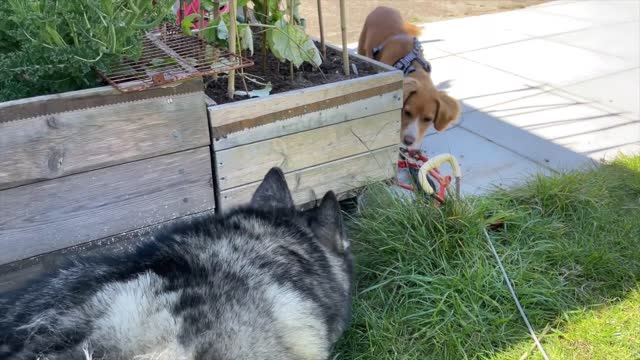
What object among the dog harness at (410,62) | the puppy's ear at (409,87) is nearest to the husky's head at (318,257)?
the puppy's ear at (409,87)

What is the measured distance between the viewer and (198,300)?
5.07 ft

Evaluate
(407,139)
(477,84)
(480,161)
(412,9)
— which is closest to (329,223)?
(407,139)

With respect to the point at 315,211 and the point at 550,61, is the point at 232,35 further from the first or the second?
the point at 550,61

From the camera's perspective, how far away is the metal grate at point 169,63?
222 cm

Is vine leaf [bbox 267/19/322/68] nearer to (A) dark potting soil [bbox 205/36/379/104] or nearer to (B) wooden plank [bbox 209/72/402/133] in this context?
(A) dark potting soil [bbox 205/36/379/104]

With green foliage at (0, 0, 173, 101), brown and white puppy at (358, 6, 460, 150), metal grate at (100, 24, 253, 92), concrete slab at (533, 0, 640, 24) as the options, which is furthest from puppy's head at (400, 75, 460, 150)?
concrete slab at (533, 0, 640, 24)

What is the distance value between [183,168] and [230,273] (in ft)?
2.85

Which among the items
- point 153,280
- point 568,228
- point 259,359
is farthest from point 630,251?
point 153,280

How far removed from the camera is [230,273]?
5.50 feet

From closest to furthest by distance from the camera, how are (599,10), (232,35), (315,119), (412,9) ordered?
(232,35)
(315,119)
(599,10)
(412,9)

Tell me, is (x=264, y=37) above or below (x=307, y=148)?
above

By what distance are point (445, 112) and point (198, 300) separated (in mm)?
2910

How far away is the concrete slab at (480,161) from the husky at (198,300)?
1.68 meters

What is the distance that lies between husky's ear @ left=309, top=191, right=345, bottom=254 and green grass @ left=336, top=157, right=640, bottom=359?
420 mm
